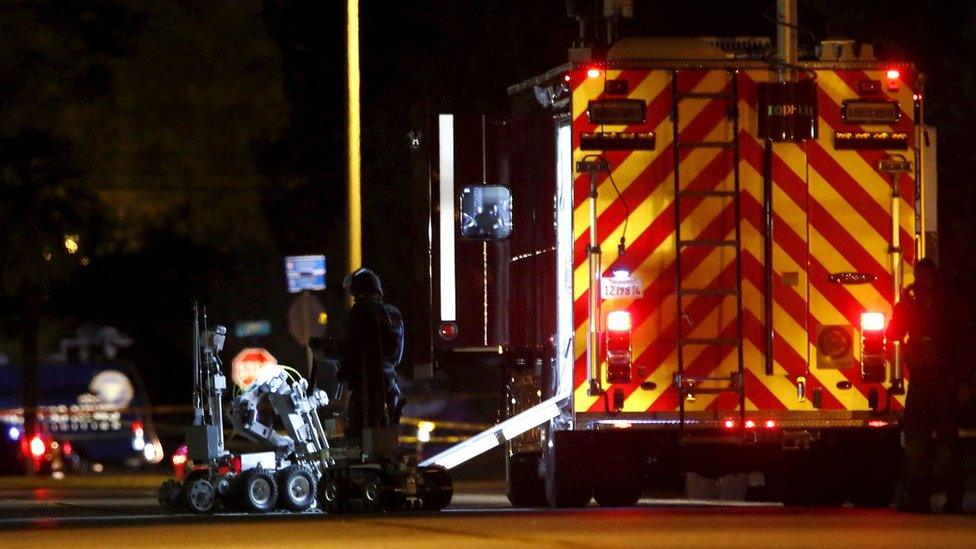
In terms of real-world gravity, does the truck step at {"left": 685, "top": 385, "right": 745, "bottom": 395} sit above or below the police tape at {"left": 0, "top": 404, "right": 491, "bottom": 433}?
above

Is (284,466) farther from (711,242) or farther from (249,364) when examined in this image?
(249,364)

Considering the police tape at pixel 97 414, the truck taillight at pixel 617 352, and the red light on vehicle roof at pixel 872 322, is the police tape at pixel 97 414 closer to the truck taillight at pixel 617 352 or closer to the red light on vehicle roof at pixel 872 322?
the truck taillight at pixel 617 352

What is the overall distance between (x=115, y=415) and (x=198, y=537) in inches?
731

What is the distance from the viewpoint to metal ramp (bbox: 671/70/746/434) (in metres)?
12.5

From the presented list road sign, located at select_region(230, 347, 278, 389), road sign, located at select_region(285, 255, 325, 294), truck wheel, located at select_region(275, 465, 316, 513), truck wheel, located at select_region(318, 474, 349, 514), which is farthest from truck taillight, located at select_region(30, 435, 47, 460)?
truck wheel, located at select_region(318, 474, 349, 514)

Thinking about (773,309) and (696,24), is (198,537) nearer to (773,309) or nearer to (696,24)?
(773,309)

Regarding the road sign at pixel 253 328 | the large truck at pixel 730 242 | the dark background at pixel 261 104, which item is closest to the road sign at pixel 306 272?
the dark background at pixel 261 104

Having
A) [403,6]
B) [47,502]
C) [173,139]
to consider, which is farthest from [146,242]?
[47,502]

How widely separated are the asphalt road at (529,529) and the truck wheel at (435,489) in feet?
1.75

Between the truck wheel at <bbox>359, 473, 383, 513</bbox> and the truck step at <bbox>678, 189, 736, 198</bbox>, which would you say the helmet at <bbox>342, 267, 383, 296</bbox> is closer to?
the truck wheel at <bbox>359, 473, 383, 513</bbox>

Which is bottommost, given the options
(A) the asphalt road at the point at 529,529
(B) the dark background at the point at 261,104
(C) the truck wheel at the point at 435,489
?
(A) the asphalt road at the point at 529,529

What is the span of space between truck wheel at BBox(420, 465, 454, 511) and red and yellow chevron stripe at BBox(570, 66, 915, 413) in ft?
4.27

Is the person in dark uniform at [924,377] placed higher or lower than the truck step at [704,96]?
lower

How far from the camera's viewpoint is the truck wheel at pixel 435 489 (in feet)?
43.5
